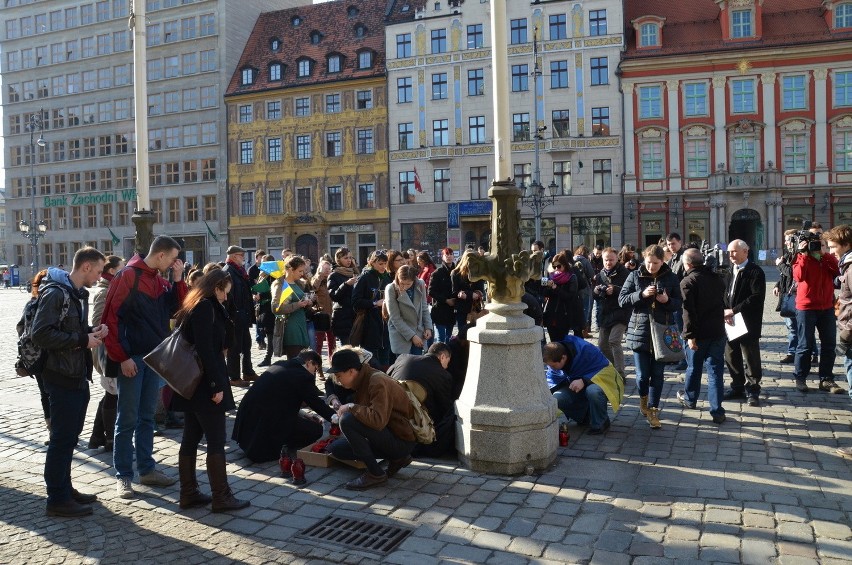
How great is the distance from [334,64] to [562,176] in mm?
14876

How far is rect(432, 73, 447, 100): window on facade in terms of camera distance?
3960 centimetres

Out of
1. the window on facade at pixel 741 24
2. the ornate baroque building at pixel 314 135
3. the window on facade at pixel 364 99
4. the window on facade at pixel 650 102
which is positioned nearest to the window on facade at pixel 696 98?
the window on facade at pixel 650 102

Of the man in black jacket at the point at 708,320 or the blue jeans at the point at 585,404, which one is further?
the man in black jacket at the point at 708,320

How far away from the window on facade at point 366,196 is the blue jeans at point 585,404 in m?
34.6

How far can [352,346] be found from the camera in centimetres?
777

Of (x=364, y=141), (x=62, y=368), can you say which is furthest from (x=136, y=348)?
(x=364, y=141)

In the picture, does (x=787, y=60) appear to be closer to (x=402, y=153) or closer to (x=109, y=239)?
(x=402, y=153)

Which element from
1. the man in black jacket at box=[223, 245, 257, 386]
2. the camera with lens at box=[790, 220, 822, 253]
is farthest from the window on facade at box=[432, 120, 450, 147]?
the camera with lens at box=[790, 220, 822, 253]

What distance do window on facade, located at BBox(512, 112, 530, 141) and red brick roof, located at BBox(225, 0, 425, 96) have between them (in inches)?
322

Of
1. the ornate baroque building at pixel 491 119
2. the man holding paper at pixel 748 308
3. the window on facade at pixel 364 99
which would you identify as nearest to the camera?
the man holding paper at pixel 748 308

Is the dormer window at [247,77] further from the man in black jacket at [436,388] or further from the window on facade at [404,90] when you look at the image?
the man in black jacket at [436,388]

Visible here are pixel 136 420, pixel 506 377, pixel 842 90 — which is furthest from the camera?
pixel 842 90

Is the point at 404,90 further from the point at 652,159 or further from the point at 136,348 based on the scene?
the point at 136,348

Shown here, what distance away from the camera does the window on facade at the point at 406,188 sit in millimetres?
40522
